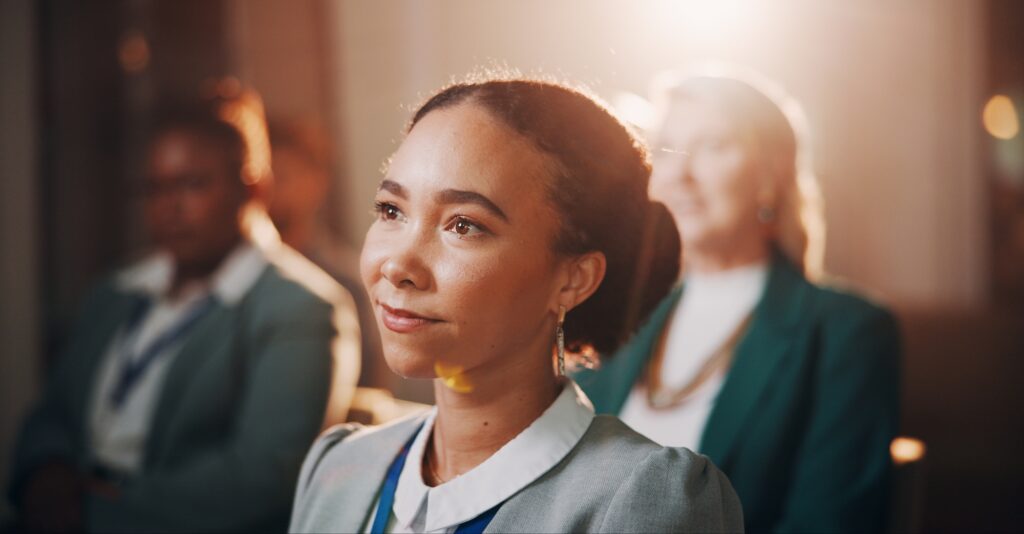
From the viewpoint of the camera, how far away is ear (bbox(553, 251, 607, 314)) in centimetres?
95

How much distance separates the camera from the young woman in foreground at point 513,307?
87 centimetres

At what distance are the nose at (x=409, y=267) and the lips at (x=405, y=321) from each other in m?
0.02

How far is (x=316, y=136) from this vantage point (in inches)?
121

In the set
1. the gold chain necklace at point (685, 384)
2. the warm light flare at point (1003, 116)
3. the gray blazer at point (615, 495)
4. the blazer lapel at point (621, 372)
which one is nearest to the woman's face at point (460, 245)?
the gray blazer at point (615, 495)

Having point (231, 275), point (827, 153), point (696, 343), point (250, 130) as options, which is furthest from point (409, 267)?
point (827, 153)

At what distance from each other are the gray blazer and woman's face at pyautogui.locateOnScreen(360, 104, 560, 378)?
0.44 ft

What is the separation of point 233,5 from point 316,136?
903 millimetres

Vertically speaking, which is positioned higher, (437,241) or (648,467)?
(437,241)

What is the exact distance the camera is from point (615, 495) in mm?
858

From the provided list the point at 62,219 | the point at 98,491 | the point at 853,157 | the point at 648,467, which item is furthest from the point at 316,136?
the point at 648,467

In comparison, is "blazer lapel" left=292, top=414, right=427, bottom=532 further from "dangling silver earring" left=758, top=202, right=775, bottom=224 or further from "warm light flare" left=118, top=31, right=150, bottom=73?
"warm light flare" left=118, top=31, right=150, bottom=73

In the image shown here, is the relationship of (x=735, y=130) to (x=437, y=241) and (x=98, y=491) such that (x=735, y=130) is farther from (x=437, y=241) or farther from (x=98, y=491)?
(x=98, y=491)

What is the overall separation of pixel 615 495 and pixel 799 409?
0.69m

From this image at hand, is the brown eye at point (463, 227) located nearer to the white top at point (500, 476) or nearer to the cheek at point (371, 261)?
the cheek at point (371, 261)
